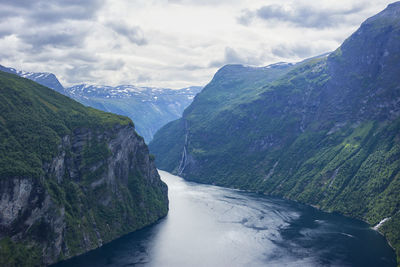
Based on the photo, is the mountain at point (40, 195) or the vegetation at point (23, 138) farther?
the vegetation at point (23, 138)

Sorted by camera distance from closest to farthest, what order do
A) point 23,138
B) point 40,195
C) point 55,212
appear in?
point 40,195 < point 55,212 < point 23,138

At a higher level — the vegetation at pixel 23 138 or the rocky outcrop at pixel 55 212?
the vegetation at pixel 23 138

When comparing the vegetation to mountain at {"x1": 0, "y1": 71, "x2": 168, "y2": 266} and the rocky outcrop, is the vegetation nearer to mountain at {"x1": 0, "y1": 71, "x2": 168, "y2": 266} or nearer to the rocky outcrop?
mountain at {"x1": 0, "y1": 71, "x2": 168, "y2": 266}

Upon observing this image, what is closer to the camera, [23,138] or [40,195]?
[40,195]

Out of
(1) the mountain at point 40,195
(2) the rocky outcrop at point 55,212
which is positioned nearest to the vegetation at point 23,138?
(1) the mountain at point 40,195

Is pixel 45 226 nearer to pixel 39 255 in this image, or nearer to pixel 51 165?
pixel 39 255

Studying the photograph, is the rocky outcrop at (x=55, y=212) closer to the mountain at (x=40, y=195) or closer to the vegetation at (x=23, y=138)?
the mountain at (x=40, y=195)

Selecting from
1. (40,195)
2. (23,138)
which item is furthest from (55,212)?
(23,138)

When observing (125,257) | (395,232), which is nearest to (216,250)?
(125,257)

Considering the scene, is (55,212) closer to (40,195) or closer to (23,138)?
(40,195)

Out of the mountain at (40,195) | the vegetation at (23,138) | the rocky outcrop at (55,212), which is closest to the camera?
the mountain at (40,195)

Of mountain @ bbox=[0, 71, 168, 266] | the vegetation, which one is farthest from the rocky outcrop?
the vegetation
